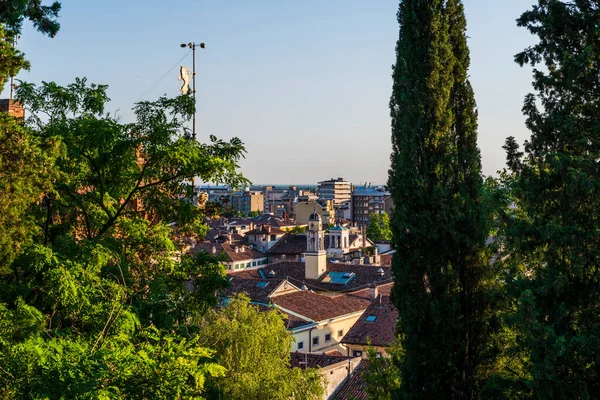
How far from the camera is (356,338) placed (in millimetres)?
33875

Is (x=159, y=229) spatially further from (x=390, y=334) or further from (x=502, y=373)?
(x=390, y=334)

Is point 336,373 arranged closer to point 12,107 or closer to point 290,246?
point 12,107

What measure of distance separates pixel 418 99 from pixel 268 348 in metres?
9.80

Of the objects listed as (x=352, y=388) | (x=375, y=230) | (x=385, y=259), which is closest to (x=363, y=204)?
(x=375, y=230)

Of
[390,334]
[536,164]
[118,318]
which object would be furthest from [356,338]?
A: [118,318]

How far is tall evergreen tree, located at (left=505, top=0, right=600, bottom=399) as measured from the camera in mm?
9719

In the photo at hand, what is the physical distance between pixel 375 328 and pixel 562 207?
2464cm

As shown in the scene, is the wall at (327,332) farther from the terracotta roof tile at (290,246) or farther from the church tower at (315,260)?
the terracotta roof tile at (290,246)

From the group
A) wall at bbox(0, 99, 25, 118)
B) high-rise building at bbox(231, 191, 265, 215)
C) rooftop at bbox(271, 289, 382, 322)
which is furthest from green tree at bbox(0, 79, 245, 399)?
high-rise building at bbox(231, 191, 265, 215)

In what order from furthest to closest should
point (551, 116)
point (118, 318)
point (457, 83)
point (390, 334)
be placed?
point (390, 334) → point (457, 83) → point (551, 116) → point (118, 318)

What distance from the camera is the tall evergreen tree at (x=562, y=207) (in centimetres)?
972

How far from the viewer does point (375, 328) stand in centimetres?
3431

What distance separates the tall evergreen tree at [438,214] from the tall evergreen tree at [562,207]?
143 centimetres

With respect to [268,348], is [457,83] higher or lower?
higher
